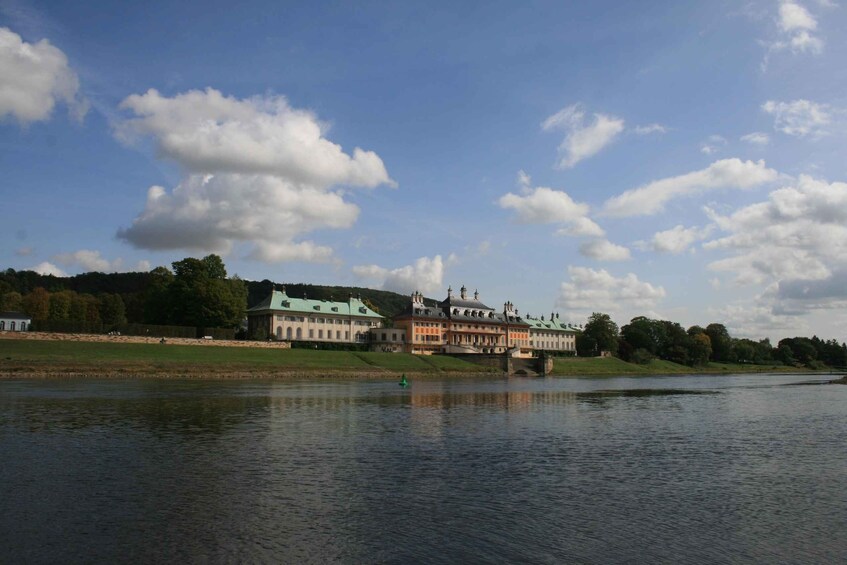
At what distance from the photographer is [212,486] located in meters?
17.4

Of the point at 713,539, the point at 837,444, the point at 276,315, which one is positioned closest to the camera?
the point at 713,539

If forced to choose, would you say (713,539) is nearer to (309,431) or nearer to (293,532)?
(293,532)

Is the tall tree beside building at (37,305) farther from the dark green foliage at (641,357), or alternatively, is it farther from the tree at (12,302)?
the dark green foliage at (641,357)

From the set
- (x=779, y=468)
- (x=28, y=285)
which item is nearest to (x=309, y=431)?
Result: (x=779, y=468)

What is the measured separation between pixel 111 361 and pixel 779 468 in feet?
212

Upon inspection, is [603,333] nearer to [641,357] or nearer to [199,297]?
[641,357]

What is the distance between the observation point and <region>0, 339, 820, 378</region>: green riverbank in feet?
214

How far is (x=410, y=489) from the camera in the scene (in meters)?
17.3

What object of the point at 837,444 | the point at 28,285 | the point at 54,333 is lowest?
the point at 837,444

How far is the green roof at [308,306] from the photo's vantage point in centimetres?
12538

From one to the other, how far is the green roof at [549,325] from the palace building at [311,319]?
48.9 m

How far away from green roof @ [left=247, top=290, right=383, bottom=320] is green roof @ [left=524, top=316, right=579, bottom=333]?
1907 inches

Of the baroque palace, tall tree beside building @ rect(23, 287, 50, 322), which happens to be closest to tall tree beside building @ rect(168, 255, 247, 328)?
the baroque palace

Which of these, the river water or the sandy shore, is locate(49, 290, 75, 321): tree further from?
the river water
